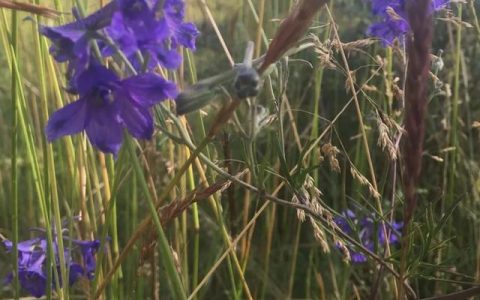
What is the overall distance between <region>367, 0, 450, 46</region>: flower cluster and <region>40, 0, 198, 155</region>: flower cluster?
28cm

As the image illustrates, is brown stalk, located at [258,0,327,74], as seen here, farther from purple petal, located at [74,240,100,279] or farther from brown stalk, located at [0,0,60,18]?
purple petal, located at [74,240,100,279]

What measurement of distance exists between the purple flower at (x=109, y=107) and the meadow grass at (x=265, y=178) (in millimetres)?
23

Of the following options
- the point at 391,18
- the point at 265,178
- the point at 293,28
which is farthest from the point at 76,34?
the point at 391,18

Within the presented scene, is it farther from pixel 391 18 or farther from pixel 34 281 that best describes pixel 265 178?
pixel 34 281

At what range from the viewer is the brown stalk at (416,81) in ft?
1.36

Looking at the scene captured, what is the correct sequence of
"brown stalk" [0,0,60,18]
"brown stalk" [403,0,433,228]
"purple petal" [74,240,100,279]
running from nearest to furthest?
"brown stalk" [403,0,433,228], "brown stalk" [0,0,60,18], "purple petal" [74,240,100,279]

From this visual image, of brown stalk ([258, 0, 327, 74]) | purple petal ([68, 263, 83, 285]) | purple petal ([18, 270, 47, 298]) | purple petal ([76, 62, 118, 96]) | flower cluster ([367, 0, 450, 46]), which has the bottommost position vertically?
purple petal ([18, 270, 47, 298])

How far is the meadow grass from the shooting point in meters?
0.76

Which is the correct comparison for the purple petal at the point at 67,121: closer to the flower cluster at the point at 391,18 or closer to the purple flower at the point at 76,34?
the purple flower at the point at 76,34

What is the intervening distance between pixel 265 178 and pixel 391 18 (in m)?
0.24

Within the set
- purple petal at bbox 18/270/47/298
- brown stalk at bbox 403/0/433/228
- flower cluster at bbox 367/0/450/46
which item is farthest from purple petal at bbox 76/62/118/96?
purple petal at bbox 18/270/47/298

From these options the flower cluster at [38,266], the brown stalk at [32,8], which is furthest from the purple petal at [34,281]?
the brown stalk at [32,8]

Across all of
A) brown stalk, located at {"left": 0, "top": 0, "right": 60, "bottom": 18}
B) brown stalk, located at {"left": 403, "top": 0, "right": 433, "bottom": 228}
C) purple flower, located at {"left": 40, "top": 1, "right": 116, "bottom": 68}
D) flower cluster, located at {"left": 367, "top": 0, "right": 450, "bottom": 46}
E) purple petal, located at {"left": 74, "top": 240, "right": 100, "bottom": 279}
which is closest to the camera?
brown stalk, located at {"left": 403, "top": 0, "right": 433, "bottom": 228}

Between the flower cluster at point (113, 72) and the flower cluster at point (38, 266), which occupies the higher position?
the flower cluster at point (113, 72)
